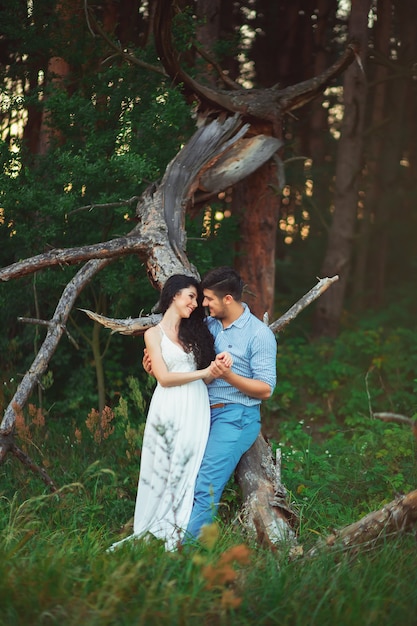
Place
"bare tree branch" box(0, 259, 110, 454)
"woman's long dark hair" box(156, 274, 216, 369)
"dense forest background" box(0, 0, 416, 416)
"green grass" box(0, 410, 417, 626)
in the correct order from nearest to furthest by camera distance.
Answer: "green grass" box(0, 410, 417, 626)
"woman's long dark hair" box(156, 274, 216, 369)
"bare tree branch" box(0, 259, 110, 454)
"dense forest background" box(0, 0, 416, 416)

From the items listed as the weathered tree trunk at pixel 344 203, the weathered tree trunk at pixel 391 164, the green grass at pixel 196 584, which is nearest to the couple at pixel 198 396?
the green grass at pixel 196 584

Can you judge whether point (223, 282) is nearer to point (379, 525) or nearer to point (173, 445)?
point (173, 445)

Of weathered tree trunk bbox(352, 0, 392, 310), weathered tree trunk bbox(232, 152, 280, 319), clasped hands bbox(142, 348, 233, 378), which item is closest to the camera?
clasped hands bbox(142, 348, 233, 378)

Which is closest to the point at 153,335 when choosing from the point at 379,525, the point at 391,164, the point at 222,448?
the point at 222,448

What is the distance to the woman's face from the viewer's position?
5402 mm

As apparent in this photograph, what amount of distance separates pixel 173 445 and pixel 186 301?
1.02 meters

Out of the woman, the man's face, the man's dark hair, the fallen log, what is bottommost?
the fallen log

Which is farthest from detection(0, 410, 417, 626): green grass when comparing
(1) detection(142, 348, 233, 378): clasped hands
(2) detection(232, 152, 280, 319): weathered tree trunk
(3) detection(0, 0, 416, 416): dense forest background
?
(2) detection(232, 152, 280, 319): weathered tree trunk

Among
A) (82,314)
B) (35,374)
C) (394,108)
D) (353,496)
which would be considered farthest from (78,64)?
(394,108)

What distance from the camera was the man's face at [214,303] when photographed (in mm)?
5383

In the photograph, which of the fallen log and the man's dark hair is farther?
the man's dark hair

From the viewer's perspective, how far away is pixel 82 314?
9.43m

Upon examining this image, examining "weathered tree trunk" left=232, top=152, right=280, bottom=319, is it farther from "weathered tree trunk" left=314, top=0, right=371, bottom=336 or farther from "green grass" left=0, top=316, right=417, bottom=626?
"weathered tree trunk" left=314, top=0, right=371, bottom=336

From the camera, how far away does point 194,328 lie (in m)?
5.46
